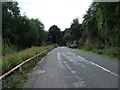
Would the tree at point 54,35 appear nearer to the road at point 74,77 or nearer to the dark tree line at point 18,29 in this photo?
the dark tree line at point 18,29

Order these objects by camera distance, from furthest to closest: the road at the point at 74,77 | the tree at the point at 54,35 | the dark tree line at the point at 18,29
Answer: the tree at the point at 54,35
the dark tree line at the point at 18,29
the road at the point at 74,77

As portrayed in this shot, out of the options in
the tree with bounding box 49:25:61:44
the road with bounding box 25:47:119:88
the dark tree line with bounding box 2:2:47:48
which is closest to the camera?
the road with bounding box 25:47:119:88

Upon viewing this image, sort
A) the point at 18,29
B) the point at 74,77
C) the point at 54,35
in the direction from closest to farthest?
the point at 74,77 < the point at 18,29 < the point at 54,35

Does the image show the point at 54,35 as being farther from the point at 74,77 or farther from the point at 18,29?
the point at 74,77

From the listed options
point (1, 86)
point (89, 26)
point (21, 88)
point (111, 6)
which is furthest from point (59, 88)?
point (89, 26)

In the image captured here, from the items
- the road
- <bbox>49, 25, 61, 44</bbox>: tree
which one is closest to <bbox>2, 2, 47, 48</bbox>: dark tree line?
the road

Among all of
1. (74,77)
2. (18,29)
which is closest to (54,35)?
(18,29)

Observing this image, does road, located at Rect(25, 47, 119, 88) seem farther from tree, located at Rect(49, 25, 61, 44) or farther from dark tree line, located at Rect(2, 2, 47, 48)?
tree, located at Rect(49, 25, 61, 44)

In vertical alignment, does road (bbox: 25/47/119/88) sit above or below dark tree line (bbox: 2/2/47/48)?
below

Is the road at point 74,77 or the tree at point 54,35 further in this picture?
the tree at point 54,35

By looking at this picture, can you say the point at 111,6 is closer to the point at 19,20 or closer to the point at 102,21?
the point at 102,21

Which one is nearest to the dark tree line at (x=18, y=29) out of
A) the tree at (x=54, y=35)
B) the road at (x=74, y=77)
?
the road at (x=74, y=77)

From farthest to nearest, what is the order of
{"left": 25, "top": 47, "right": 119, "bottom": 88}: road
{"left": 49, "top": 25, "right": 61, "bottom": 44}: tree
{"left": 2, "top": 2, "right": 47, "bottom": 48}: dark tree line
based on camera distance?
1. {"left": 49, "top": 25, "right": 61, "bottom": 44}: tree
2. {"left": 2, "top": 2, "right": 47, "bottom": 48}: dark tree line
3. {"left": 25, "top": 47, "right": 119, "bottom": 88}: road

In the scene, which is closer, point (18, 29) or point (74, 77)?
point (74, 77)
